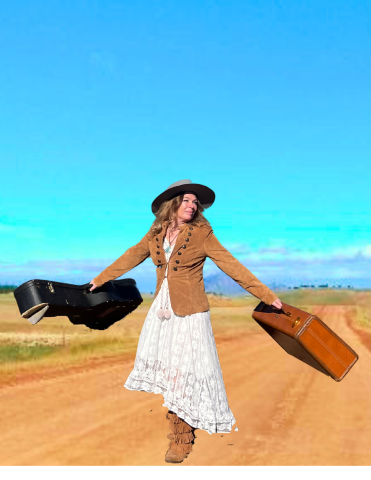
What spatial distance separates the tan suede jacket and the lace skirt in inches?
4.8

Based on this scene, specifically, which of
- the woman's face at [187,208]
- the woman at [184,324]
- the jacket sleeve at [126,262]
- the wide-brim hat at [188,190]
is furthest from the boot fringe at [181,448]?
the wide-brim hat at [188,190]

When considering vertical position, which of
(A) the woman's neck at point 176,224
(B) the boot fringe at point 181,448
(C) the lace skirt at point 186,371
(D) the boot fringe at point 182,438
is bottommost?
(B) the boot fringe at point 181,448

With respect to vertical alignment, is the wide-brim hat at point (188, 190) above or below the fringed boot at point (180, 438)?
above

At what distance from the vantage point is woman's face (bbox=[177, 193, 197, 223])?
15.6ft

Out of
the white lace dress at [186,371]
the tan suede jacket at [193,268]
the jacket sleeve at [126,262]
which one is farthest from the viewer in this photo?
the jacket sleeve at [126,262]

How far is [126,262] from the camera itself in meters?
5.01

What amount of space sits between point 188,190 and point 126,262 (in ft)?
2.99

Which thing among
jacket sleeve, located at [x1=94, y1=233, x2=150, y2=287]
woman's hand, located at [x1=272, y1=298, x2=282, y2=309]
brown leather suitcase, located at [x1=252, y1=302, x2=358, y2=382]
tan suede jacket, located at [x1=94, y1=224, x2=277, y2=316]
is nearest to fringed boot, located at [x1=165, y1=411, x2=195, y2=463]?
tan suede jacket, located at [x1=94, y1=224, x2=277, y2=316]

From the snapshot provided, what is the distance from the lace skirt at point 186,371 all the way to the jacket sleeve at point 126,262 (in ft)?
1.66

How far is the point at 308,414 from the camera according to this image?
601 centimetres

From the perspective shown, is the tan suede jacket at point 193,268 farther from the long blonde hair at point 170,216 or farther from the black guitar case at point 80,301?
the black guitar case at point 80,301

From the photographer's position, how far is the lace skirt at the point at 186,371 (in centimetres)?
442

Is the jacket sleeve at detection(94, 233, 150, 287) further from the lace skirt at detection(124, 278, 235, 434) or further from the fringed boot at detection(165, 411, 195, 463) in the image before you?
the fringed boot at detection(165, 411, 195, 463)
